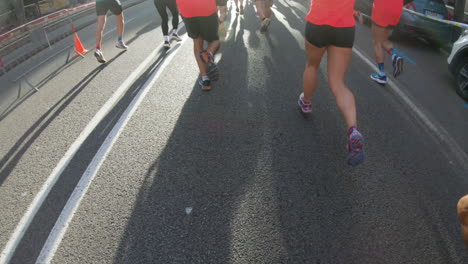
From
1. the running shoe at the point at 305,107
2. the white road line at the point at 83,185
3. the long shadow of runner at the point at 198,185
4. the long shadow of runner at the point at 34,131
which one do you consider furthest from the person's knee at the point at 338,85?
the long shadow of runner at the point at 34,131

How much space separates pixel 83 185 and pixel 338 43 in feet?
9.35

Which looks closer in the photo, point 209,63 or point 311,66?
point 311,66

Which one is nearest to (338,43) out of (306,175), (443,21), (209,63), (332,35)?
(332,35)

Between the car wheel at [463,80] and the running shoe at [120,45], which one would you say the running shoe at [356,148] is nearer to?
the car wheel at [463,80]

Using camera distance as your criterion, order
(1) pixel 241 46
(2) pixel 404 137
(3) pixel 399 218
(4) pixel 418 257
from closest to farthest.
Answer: (4) pixel 418 257 < (3) pixel 399 218 < (2) pixel 404 137 < (1) pixel 241 46

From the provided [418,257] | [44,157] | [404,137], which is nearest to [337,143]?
[404,137]

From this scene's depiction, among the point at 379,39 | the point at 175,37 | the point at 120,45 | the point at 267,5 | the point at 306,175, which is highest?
the point at 267,5

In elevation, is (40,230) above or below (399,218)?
above

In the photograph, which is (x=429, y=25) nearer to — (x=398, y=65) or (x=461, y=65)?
(x=461, y=65)

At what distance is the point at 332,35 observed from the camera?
9.71 feet

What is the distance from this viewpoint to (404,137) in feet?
11.9

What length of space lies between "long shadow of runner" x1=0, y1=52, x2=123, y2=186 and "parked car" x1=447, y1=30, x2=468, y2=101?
5987 mm

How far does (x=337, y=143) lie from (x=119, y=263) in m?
2.53

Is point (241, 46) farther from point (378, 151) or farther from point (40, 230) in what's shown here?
point (40, 230)
